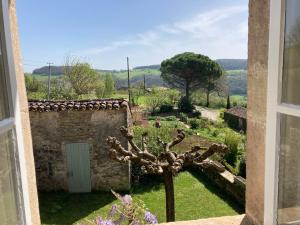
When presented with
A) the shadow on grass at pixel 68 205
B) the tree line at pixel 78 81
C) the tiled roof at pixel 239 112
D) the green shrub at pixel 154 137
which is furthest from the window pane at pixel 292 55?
the tree line at pixel 78 81

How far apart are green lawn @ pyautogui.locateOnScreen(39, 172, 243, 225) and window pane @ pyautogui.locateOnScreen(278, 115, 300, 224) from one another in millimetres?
7226

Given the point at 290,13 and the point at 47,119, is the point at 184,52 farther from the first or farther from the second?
the point at 290,13

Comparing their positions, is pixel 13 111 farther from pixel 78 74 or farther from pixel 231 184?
pixel 78 74

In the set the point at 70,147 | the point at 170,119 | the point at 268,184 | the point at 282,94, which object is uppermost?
the point at 282,94

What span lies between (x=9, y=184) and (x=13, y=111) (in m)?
0.31

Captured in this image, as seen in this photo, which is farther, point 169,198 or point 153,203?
point 153,203

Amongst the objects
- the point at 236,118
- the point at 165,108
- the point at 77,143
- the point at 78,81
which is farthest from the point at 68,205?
the point at 165,108

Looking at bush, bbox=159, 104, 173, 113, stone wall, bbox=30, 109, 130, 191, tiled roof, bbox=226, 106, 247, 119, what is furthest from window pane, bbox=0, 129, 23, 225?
bush, bbox=159, 104, 173, 113

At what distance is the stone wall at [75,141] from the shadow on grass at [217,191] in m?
2.82

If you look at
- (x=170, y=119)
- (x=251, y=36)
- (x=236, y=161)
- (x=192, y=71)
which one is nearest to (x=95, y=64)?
(x=170, y=119)

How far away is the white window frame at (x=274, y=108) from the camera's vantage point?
4.49 ft

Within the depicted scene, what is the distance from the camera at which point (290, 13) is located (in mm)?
1293

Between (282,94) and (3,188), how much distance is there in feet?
4.07

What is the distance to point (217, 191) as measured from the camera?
10414 mm
